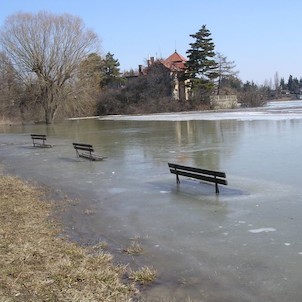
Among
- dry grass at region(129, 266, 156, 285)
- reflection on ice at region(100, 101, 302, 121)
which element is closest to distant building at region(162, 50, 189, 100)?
reflection on ice at region(100, 101, 302, 121)

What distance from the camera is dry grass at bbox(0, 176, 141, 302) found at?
4.57m

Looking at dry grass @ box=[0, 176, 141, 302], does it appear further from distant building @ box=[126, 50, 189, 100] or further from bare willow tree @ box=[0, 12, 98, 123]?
distant building @ box=[126, 50, 189, 100]

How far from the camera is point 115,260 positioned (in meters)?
5.91

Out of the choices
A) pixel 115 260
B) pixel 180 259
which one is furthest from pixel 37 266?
pixel 180 259

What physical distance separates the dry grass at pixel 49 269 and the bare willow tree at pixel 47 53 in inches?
2169

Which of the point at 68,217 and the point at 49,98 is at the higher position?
the point at 49,98

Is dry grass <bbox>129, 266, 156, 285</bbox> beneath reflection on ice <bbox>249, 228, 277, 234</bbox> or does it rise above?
above

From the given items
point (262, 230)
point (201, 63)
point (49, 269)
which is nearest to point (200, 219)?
point (262, 230)

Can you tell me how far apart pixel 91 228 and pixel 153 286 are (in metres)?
2.94

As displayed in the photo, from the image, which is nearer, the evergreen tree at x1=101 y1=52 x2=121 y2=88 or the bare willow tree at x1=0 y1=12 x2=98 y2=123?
the bare willow tree at x1=0 y1=12 x2=98 y2=123

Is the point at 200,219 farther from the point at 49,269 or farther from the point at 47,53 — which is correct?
the point at 47,53

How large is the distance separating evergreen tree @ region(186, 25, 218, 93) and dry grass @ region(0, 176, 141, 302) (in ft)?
236

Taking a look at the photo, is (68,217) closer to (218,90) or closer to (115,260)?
(115,260)

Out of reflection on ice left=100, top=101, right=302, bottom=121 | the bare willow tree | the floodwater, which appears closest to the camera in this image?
the floodwater
